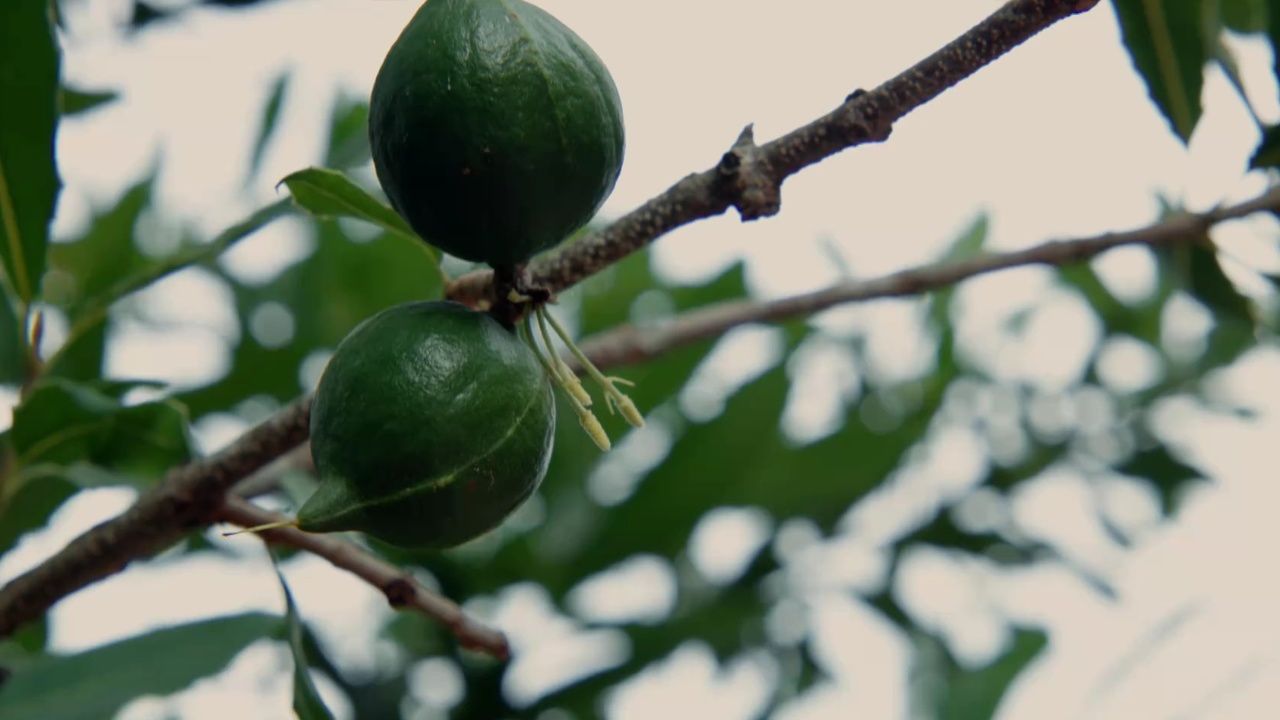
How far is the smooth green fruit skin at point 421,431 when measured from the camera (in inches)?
28.5

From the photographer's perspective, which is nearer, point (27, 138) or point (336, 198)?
point (336, 198)

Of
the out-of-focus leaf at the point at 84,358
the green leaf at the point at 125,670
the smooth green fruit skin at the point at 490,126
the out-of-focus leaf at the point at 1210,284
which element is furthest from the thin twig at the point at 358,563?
the out-of-focus leaf at the point at 1210,284

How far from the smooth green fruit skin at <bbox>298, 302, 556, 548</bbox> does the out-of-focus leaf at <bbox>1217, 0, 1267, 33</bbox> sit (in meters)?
0.91

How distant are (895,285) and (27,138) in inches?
31.5

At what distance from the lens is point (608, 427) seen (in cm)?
170

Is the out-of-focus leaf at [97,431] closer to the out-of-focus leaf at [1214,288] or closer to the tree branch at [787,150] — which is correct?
the tree branch at [787,150]

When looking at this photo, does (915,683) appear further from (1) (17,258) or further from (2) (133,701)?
(1) (17,258)

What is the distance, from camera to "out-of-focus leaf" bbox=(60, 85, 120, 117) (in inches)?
55.0

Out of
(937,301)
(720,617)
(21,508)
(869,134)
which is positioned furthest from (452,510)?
(937,301)

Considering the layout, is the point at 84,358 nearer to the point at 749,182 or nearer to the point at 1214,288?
the point at 749,182

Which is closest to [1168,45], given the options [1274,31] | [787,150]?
[1274,31]

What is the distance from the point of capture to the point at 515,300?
804 mm

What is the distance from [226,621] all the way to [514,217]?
542mm

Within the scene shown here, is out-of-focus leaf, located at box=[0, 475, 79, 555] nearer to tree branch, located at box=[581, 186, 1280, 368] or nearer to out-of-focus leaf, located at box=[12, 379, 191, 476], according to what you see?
out-of-focus leaf, located at box=[12, 379, 191, 476]
